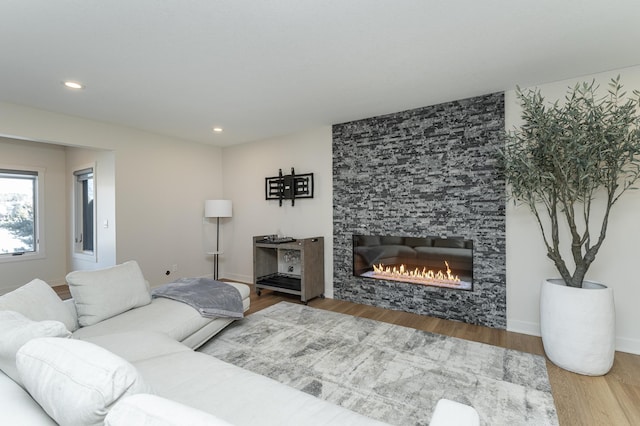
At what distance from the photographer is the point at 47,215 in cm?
501

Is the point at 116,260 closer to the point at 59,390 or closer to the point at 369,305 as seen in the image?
the point at 369,305

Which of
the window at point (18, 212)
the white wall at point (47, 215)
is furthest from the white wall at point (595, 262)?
the window at point (18, 212)

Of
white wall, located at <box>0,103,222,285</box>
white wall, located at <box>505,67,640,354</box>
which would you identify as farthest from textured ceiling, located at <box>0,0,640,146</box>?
Answer: white wall, located at <box>0,103,222,285</box>

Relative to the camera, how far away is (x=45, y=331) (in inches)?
46.0

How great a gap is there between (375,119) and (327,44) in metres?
1.81

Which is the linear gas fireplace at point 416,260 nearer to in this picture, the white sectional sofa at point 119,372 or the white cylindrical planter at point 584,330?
the white cylindrical planter at point 584,330

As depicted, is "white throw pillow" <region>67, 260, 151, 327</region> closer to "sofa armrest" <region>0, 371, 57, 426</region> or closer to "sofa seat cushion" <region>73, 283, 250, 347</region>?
"sofa seat cushion" <region>73, 283, 250, 347</region>

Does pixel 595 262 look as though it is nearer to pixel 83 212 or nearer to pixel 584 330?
pixel 584 330

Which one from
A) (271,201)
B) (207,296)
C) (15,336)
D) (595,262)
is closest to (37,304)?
(15,336)

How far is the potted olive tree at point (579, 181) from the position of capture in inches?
88.0

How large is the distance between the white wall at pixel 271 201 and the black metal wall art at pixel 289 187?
0.28 feet

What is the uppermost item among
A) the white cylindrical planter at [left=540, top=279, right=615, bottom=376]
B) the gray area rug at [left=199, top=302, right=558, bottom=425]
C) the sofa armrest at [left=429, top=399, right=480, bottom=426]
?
the sofa armrest at [left=429, top=399, right=480, bottom=426]

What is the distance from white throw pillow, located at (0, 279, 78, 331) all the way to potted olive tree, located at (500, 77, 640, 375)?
3.77 m

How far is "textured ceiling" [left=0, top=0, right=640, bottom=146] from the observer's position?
6.12 feet
